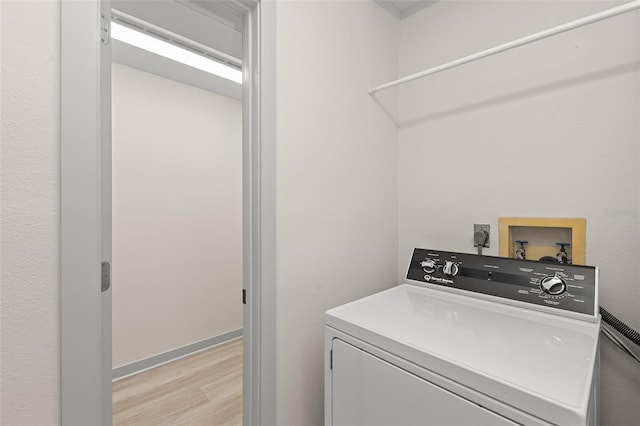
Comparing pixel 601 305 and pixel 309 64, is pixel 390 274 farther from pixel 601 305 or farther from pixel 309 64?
pixel 309 64

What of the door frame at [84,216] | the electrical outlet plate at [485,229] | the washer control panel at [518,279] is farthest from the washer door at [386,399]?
the electrical outlet plate at [485,229]

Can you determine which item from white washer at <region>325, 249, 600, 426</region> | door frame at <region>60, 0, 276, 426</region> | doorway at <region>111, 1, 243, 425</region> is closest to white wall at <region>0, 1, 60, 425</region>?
door frame at <region>60, 0, 276, 426</region>

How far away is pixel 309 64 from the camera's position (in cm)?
133

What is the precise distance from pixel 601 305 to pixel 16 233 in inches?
73.5

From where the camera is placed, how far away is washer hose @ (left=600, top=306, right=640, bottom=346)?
1015 mm

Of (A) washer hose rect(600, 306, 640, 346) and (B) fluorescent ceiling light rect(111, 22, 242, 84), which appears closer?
(A) washer hose rect(600, 306, 640, 346)

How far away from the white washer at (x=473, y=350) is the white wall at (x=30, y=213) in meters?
0.79

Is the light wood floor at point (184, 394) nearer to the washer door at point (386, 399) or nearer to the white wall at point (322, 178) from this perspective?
the white wall at point (322, 178)

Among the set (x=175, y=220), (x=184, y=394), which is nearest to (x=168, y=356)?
(x=184, y=394)

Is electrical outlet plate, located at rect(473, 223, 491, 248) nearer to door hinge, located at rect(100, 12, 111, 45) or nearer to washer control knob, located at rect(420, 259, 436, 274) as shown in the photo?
washer control knob, located at rect(420, 259, 436, 274)

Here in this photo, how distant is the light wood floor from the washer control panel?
4.98 feet

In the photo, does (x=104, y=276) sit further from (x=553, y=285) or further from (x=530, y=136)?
(x=530, y=136)

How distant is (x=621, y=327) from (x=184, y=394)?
240 cm

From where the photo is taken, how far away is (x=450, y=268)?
4.29ft
